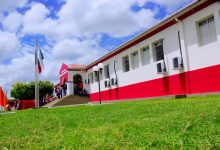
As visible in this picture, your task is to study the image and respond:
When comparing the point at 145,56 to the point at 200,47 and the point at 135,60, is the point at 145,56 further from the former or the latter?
the point at 200,47

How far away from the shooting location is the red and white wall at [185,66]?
13445 mm

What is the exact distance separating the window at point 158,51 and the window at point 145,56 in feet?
3.07

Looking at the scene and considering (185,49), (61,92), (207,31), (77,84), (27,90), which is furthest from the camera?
(27,90)

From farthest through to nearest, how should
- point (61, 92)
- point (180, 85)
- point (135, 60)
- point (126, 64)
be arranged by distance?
point (61, 92)
point (126, 64)
point (135, 60)
point (180, 85)

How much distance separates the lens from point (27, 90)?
48094 millimetres

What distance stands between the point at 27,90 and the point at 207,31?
3934 cm

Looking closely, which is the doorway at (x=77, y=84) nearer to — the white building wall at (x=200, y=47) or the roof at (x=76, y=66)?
the roof at (x=76, y=66)

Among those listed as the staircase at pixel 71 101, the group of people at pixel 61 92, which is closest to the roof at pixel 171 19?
the staircase at pixel 71 101

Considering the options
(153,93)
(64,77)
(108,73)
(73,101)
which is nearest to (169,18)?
(153,93)

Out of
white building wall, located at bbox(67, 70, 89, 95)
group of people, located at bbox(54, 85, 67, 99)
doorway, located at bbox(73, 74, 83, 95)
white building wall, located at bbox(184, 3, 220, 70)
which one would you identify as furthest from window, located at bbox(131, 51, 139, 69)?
group of people, located at bbox(54, 85, 67, 99)

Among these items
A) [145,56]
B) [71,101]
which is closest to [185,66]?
[145,56]

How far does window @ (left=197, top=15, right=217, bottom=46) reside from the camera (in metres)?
13.6

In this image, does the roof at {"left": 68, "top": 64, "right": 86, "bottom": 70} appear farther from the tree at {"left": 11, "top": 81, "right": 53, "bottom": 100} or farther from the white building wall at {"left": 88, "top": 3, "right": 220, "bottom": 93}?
the tree at {"left": 11, "top": 81, "right": 53, "bottom": 100}

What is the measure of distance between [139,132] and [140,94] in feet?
52.9
